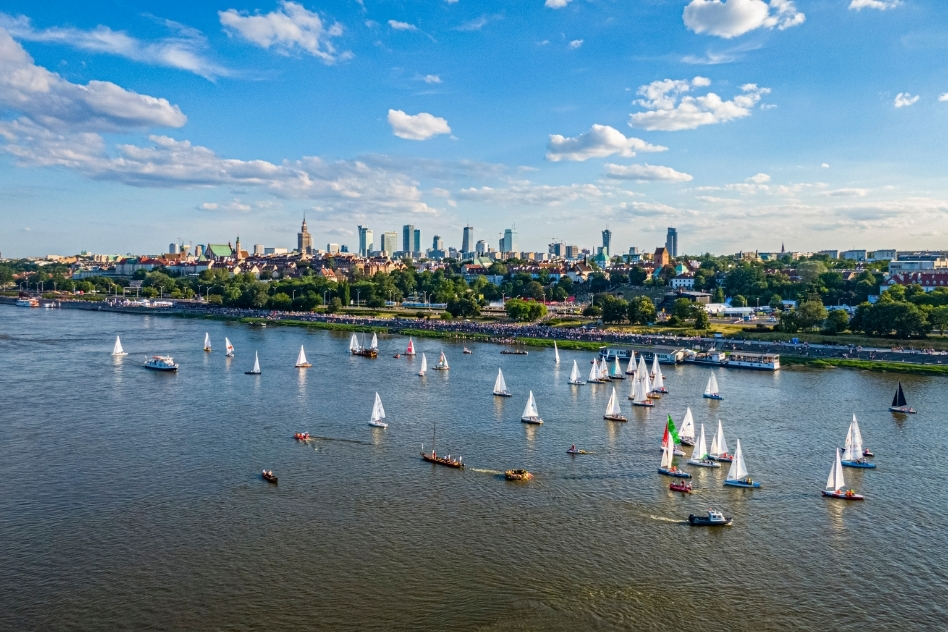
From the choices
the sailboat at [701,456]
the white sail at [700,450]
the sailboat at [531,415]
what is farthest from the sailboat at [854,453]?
the sailboat at [531,415]

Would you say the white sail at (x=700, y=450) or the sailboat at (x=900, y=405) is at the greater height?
the sailboat at (x=900, y=405)

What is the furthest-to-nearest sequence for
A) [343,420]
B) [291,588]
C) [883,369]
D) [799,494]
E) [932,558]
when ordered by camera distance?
[883,369], [343,420], [799,494], [932,558], [291,588]

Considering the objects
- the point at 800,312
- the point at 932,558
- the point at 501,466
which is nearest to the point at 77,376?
the point at 501,466

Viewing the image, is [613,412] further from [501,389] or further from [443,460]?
[443,460]

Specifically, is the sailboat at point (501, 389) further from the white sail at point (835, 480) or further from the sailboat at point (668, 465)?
the white sail at point (835, 480)

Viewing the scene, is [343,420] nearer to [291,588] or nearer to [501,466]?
[501,466]

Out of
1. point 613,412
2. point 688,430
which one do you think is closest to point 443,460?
point 688,430
